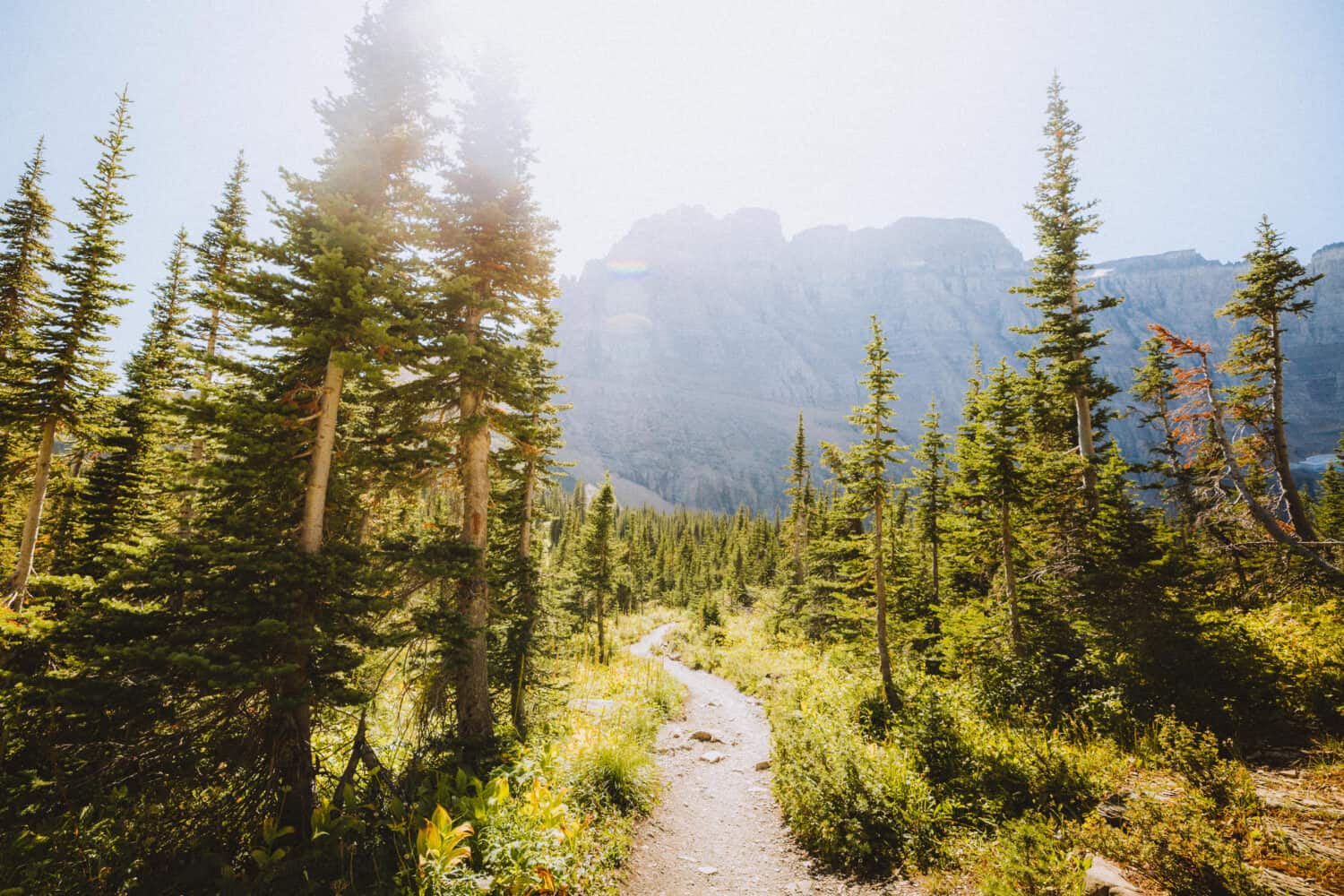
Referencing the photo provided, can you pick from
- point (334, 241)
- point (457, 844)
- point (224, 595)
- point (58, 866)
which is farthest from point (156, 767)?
point (334, 241)

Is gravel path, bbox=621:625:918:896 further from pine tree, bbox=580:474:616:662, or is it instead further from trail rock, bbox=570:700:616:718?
pine tree, bbox=580:474:616:662

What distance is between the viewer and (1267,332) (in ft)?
64.8

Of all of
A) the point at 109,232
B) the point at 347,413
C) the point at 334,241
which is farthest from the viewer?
the point at 109,232

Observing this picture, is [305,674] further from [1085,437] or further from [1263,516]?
[1085,437]

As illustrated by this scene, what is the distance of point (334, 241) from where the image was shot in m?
7.69

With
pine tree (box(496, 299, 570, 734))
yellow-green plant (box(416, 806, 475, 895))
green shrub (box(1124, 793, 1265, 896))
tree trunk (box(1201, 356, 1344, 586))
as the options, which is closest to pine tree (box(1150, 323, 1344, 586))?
tree trunk (box(1201, 356, 1344, 586))

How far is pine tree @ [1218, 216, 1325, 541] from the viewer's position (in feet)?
60.6

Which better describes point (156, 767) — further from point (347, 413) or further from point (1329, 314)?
point (1329, 314)

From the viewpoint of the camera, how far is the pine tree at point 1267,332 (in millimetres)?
18484

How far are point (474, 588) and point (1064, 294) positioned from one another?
2043 centimetres

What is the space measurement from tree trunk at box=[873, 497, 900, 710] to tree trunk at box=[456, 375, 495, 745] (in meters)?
10.9

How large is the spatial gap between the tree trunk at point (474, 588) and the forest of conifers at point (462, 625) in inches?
3.0

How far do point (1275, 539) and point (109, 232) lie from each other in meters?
31.9

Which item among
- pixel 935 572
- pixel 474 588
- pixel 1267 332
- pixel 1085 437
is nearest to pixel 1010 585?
pixel 1085 437
